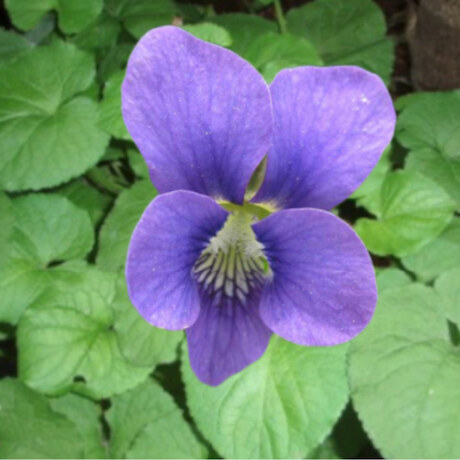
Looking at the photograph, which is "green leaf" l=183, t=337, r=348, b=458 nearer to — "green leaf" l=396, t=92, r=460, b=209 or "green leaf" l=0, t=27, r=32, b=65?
"green leaf" l=396, t=92, r=460, b=209

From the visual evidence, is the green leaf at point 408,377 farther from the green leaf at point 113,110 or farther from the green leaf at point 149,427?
the green leaf at point 113,110

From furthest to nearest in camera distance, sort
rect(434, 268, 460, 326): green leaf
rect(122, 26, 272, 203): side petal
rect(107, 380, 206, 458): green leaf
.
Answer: rect(107, 380, 206, 458): green leaf, rect(434, 268, 460, 326): green leaf, rect(122, 26, 272, 203): side petal

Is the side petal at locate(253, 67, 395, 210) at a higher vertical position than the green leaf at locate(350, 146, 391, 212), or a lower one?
higher

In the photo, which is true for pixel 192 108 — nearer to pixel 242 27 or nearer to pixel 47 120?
pixel 47 120

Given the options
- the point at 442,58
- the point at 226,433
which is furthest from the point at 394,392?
the point at 442,58

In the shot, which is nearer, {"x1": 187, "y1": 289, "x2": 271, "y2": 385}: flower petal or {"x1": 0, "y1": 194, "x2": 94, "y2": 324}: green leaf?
{"x1": 187, "y1": 289, "x2": 271, "y2": 385}: flower petal

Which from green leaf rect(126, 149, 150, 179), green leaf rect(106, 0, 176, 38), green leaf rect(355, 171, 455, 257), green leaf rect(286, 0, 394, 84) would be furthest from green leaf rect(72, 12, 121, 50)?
green leaf rect(355, 171, 455, 257)
